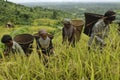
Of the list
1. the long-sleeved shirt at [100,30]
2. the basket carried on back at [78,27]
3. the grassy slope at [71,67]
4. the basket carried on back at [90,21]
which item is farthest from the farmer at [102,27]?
the basket carried on back at [78,27]

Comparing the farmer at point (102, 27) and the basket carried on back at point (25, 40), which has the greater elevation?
the farmer at point (102, 27)

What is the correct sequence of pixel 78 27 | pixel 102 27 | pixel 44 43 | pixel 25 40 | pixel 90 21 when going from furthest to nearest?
pixel 78 27 < pixel 25 40 < pixel 44 43 < pixel 90 21 < pixel 102 27

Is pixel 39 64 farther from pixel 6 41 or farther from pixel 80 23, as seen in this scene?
pixel 80 23

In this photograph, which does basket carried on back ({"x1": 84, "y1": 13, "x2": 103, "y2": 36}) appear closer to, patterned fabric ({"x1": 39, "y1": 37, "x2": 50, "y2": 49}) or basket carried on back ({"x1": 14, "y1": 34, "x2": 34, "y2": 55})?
patterned fabric ({"x1": 39, "y1": 37, "x2": 50, "y2": 49})

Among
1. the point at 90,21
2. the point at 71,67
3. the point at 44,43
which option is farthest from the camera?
the point at 44,43

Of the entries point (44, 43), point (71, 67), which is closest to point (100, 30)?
point (44, 43)

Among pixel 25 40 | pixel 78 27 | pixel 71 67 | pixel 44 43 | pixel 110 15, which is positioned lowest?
pixel 25 40

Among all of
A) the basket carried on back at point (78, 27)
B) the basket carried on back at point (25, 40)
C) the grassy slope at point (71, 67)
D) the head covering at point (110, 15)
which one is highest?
the head covering at point (110, 15)

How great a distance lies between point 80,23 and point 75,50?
376 cm

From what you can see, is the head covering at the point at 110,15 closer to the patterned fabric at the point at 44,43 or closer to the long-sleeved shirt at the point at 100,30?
the long-sleeved shirt at the point at 100,30

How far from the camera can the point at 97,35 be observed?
5.51 meters

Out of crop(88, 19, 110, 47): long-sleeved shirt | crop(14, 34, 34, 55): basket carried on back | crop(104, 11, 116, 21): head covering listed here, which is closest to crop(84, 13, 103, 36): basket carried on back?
crop(88, 19, 110, 47): long-sleeved shirt

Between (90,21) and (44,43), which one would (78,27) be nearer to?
(44,43)

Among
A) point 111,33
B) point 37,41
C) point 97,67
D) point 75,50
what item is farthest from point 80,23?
point 97,67
